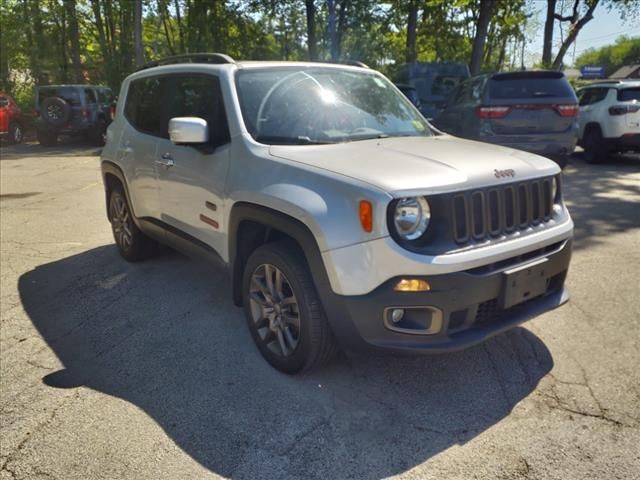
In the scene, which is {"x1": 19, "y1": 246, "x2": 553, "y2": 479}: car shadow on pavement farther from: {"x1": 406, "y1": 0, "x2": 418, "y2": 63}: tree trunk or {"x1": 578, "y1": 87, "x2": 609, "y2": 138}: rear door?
{"x1": 406, "y1": 0, "x2": 418, "y2": 63}: tree trunk

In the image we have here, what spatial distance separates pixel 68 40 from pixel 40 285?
79.9 feet

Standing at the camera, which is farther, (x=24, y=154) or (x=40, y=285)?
(x=24, y=154)

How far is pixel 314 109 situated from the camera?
11.8 ft

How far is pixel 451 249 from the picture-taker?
2.58 meters

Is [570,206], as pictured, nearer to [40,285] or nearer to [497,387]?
[497,387]

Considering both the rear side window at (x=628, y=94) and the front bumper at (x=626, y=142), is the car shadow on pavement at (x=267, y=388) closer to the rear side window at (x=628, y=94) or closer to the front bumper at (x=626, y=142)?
the front bumper at (x=626, y=142)

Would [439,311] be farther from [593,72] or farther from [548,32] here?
[593,72]

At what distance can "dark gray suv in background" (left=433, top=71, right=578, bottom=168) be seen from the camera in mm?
8281

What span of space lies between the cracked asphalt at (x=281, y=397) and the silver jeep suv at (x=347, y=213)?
385 mm

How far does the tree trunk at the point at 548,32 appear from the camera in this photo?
2159 centimetres

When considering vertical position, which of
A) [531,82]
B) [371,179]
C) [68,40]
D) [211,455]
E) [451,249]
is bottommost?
[211,455]

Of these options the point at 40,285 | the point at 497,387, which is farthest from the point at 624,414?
the point at 40,285

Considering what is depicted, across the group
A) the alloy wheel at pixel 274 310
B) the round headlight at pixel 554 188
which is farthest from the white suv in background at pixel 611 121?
the alloy wheel at pixel 274 310

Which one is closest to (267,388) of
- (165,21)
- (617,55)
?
(165,21)
